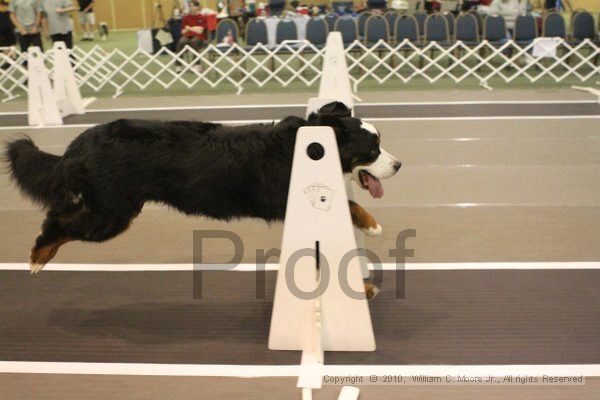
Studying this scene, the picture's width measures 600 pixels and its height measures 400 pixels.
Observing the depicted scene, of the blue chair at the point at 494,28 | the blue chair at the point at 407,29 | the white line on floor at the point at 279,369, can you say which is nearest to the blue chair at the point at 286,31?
the blue chair at the point at 407,29

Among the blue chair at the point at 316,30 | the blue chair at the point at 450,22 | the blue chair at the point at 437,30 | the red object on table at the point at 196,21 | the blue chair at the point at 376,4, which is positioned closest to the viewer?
the blue chair at the point at 437,30

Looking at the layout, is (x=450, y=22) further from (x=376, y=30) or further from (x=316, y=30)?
(x=316, y=30)

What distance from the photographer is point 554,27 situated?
10.6 meters

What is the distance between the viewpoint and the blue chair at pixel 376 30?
11.1 m

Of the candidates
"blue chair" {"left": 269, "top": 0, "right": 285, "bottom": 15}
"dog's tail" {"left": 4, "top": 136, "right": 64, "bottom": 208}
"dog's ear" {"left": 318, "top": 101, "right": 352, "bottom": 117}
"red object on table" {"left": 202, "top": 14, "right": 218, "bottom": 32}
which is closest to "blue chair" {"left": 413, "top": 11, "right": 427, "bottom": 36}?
"blue chair" {"left": 269, "top": 0, "right": 285, "bottom": 15}

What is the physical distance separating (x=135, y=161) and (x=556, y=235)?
2735mm

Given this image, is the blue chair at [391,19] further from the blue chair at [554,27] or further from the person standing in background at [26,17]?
the person standing in background at [26,17]

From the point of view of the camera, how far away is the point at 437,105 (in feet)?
28.1

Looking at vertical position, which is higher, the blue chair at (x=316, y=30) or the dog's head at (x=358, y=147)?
the blue chair at (x=316, y=30)

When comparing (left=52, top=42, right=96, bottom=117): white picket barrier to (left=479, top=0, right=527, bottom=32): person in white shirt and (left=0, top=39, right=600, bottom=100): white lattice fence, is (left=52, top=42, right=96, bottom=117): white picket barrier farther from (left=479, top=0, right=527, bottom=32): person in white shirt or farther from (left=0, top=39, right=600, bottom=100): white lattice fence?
Result: (left=479, top=0, right=527, bottom=32): person in white shirt

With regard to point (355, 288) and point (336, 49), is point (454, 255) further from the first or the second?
point (336, 49)

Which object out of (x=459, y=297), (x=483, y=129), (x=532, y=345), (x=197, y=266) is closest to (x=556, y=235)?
(x=459, y=297)

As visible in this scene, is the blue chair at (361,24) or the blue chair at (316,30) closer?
the blue chair at (316,30)

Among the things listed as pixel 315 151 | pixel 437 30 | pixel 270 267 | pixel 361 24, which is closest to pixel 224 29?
pixel 361 24
